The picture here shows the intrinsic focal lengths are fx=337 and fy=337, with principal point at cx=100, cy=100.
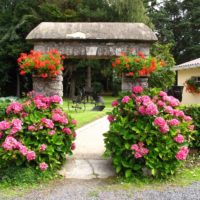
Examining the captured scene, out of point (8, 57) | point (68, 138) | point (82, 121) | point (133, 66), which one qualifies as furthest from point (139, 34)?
point (8, 57)

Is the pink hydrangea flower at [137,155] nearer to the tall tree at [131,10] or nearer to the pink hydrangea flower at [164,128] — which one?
the pink hydrangea flower at [164,128]

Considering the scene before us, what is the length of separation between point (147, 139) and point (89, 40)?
425 cm

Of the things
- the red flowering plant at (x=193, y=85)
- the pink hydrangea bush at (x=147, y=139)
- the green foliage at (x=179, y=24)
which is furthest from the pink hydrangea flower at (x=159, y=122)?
the green foliage at (x=179, y=24)

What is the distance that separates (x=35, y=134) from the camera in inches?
199

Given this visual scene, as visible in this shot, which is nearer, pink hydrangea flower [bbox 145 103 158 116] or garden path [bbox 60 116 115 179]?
pink hydrangea flower [bbox 145 103 158 116]

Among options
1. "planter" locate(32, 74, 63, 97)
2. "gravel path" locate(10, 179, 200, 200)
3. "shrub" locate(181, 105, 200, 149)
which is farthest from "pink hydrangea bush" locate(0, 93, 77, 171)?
"shrub" locate(181, 105, 200, 149)

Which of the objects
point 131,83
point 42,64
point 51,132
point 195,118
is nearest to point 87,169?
point 51,132

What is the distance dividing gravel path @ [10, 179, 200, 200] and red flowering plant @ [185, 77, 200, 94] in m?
13.6

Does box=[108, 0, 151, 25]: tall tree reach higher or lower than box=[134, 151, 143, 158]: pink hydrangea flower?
higher

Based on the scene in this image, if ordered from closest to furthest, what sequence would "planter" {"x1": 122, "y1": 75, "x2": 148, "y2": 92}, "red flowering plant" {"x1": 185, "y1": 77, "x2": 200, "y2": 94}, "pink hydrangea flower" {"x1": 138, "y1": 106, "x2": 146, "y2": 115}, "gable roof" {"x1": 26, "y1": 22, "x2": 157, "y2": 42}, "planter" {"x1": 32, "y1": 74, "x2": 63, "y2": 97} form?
"pink hydrangea flower" {"x1": 138, "y1": 106, "x2": 146, "y2": 115}, "planter" {"x1": 32, "y1": 74, "x2": 63, "y2": 97}, "planter" {"x1": 122, "y1": 75, "x2": 148, "y2": 92}, "gable roof" {"x1": 26, "y1": 22, "x2": 157, "y2": 42}, "red flowering plant" {"x1": 185, "y1": 77, "x2": 200, "y2": 94}

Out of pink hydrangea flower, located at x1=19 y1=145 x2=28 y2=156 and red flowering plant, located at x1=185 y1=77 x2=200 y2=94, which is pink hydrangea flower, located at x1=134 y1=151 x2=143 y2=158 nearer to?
pink hydrangea flower, located at x1=19 y1=145 x2=28 y2=156

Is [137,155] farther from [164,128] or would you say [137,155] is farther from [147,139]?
[164,128]

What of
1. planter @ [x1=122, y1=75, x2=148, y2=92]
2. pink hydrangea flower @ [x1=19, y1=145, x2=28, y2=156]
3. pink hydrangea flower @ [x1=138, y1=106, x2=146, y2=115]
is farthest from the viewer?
planter @ [x1=122, y1=75, x2=148, y2=92]

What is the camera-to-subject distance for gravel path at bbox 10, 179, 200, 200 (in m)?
4.33
